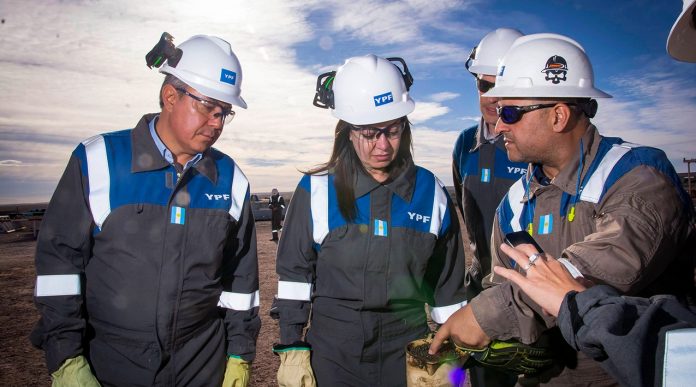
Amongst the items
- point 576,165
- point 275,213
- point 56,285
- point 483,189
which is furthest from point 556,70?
point 275,213

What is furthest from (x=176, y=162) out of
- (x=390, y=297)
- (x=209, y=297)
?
(x=390, y=297)

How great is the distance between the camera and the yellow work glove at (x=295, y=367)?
2.74 metres

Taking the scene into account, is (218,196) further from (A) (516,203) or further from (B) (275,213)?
(B) (275,213)

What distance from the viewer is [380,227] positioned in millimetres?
2980

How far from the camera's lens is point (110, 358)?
2713 mm

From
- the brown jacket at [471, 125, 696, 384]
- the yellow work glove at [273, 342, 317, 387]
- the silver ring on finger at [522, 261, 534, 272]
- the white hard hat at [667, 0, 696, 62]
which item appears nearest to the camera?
the silver ring on finger at [522, 261, 534, 272]

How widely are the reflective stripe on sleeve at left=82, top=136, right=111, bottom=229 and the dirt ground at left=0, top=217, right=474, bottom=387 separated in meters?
3.34

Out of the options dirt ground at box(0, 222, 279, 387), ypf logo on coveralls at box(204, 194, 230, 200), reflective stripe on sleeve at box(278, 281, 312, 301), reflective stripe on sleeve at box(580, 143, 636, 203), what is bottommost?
dirt ground at box(0, 222, 279, 387)

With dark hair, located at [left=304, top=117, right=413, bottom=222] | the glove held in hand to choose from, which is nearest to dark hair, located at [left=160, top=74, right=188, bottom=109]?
dark hair, located at [left=304, top=117, right=413, bottom=222]

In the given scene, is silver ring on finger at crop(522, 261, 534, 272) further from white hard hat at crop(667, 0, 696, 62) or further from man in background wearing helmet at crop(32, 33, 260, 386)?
man in background wearing helmet at crop(32, 33, 260, 386)

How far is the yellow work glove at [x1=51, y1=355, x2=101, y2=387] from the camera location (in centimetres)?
258

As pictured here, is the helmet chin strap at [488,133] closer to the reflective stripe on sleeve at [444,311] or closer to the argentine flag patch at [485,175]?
the argentine flag patch at [485,175]

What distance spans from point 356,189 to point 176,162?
4.23 ft

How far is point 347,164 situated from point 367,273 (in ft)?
2.64
